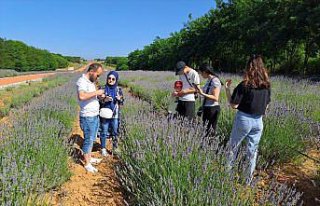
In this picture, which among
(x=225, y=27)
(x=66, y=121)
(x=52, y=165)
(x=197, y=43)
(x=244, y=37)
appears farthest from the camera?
(x=197, y=43)

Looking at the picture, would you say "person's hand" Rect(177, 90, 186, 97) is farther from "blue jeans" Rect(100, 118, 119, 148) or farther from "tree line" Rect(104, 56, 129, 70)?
"tree line" Rect(104, 56, 129, 70)

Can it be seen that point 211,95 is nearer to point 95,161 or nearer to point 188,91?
point 188,91

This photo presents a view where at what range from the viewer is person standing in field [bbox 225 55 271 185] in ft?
10.7

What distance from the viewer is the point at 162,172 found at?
2701 mm

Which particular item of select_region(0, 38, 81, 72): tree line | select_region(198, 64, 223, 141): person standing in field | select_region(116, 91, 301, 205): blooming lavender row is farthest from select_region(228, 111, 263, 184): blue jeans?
select_region(0, 38, 81, 72): tree line

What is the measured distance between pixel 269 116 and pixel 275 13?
14.6 metres

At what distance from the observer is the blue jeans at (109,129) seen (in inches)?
197

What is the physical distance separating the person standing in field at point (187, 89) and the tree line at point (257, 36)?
11.5 meters

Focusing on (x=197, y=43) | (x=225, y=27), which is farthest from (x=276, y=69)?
(x=197, y=43)

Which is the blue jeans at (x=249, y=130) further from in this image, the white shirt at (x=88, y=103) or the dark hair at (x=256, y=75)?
the white shirt at (x=88, y=103)

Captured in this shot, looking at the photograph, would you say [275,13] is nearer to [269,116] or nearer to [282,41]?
[282,41]

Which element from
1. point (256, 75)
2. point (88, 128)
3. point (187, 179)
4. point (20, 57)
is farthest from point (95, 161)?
point (20, 57)

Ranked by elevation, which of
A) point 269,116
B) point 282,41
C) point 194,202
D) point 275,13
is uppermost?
point 275,13

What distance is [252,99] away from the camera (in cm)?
326
